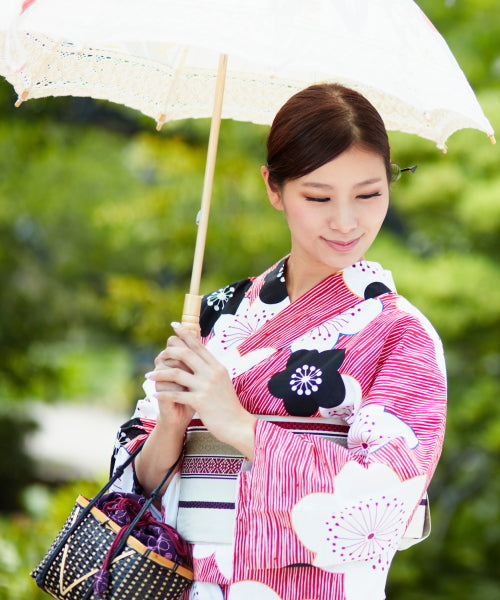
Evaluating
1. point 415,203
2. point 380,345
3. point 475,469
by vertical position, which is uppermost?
point 415,203

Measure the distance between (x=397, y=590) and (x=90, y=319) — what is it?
14.0ft

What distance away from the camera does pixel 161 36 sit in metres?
1.44

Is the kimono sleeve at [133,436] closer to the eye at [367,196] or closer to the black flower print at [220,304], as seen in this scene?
the black flower print at [220,304]

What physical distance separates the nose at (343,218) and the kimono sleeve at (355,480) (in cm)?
23

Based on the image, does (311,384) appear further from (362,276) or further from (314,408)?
(362,276)

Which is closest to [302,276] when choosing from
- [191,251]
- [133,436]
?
[133,436]

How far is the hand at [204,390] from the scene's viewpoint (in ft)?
4.94

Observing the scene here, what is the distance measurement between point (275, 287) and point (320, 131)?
14.9 inches

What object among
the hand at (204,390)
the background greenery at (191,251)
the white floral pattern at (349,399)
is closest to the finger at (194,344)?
the hand at (204,390)

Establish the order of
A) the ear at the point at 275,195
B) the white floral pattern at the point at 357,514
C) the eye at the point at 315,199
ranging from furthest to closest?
the ear at the point at 275,195, the eye at the point at 315,199, the white floral pattern at the point at 357,514

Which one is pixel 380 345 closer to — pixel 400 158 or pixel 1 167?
pixel 400 158

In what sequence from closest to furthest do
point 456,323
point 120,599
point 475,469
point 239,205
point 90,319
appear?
point 120,599 < point 456,323 < point 239,205 < point 475,469 < point 90,319

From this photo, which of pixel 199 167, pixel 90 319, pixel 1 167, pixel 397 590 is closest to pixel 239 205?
pixel 199 167

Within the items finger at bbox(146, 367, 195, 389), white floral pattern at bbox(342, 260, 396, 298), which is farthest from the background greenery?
finger at bbox(146, 367, 195, 389)
